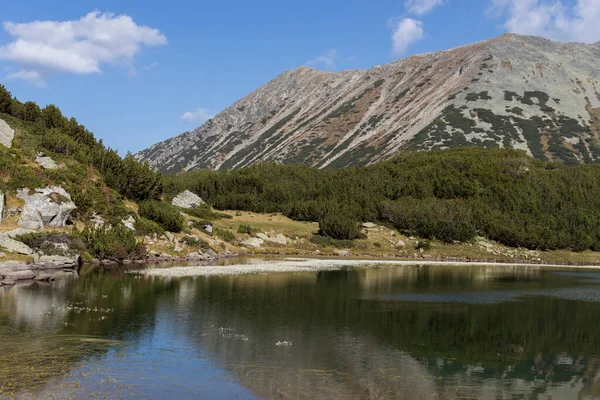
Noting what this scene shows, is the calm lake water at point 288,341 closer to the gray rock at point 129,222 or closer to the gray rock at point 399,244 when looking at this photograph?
the gray rock at point 129,222

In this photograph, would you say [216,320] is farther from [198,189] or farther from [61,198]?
[198,189]

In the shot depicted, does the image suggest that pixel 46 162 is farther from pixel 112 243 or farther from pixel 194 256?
pixel 194 256

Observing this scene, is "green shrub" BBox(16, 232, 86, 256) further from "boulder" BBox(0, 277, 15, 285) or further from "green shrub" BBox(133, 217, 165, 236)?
"green shrub" BBox(133, 217, 165, 236)

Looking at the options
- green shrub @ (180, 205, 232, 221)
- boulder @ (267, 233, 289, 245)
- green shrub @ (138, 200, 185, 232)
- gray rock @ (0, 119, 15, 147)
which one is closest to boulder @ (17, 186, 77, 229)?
gray rock @ (0, 119, 15, 147)

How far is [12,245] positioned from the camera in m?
44.6

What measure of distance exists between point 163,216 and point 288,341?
4622 cm

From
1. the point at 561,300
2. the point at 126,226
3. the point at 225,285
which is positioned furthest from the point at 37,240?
the point at 561,300

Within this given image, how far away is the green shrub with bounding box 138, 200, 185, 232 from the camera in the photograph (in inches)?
2665

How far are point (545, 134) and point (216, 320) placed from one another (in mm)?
176683

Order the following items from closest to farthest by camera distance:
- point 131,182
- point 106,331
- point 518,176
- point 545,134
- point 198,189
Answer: point 106,331
point 131,182
point 518,176
point 198,189
point 545,134

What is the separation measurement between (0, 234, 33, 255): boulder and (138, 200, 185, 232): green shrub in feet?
73.5

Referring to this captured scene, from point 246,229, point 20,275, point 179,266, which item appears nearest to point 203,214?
point 246,229

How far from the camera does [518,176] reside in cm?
10788

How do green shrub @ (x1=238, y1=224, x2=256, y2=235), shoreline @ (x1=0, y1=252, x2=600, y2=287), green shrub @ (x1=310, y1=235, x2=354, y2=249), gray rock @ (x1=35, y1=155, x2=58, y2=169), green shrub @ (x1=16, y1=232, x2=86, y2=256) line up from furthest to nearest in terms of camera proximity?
green shrub @ (x1=310, y1=235, x2=354, y2=249), green shrub @ (x1=238, y1=224, x2=256, y2=235), gray rock @ (x1=35, y1=155, x2=58, y2=169), green shrub @ (x1=16, y1=232, x2=86, y2=256), shoreline @ (x1=0, y1=252, x2=600, y2=287)
